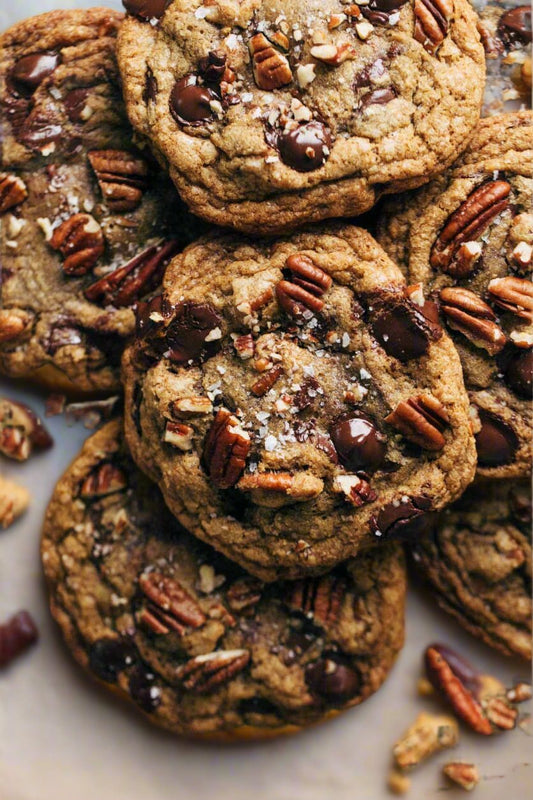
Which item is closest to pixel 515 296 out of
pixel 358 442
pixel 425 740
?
pixel 358 442

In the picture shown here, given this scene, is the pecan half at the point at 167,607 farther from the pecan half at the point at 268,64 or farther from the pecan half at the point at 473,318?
the pecan half at the point at 268,64

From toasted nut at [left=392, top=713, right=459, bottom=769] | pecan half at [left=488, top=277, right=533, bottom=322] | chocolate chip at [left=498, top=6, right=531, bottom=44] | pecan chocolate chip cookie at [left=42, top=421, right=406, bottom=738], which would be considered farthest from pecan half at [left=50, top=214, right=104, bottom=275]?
toasted nut at [left=392, top=713, right=459, bottom=769]

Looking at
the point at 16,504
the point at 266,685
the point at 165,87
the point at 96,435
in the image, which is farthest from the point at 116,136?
the point at 266,685

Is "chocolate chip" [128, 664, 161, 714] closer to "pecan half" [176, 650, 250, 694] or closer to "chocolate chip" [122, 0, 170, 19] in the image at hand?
"pecan half" [176, 650, 250, 694]

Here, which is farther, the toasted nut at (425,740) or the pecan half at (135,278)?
the toasted nut at (425,740)

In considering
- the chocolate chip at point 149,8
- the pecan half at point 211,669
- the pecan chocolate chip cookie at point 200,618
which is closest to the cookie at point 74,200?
the chocolate chip at point 149,8

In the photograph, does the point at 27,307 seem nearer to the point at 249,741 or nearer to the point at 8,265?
the point at 8,265

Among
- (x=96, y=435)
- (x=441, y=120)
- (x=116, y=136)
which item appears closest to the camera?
(x=441, y=120)
